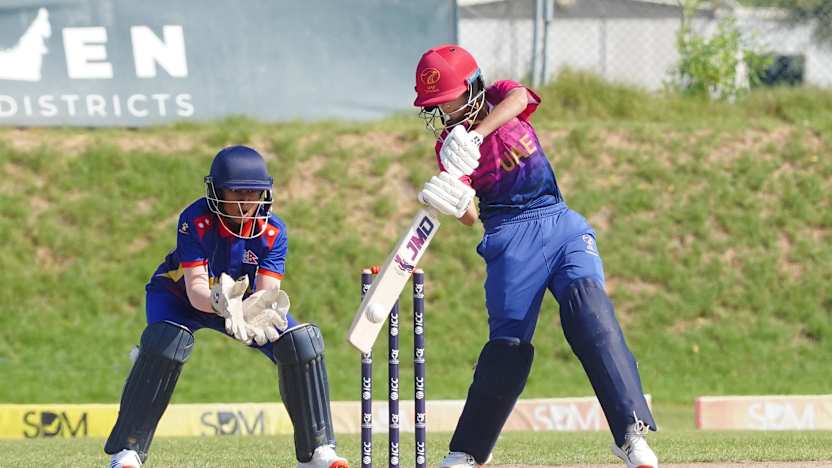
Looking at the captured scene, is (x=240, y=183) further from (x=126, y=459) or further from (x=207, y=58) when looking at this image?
(x=207, y=58)

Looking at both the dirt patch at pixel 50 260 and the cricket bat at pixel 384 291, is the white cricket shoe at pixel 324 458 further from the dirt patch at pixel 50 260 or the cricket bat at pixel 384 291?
the dirt patch at pixel 50 260

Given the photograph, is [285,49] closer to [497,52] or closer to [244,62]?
[244,62]

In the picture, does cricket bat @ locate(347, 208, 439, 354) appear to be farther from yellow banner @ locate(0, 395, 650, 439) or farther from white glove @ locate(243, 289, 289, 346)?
yellow banner @ locate(0, 395, 650, 439)

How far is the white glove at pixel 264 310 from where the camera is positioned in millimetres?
5266

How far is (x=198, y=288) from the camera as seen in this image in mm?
5402

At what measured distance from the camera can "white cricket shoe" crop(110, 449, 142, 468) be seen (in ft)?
17.7

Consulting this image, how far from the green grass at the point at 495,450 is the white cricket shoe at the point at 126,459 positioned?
1.33 m

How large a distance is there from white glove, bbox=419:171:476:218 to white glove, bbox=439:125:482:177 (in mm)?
45

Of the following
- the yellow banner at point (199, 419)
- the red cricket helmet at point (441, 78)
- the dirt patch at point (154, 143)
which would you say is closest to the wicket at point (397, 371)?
the red cricket helmet at point (441, 78)

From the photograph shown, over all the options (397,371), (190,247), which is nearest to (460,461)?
(397,371)

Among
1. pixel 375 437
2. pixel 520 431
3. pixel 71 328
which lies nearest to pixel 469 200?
→ pixel 375 437

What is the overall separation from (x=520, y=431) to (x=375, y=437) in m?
1.46

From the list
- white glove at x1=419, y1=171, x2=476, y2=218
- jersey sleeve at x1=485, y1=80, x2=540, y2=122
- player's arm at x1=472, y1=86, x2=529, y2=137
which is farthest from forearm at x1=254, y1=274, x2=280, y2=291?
jersey sleeve at x1=485, y1=80, x2=540, y2=122

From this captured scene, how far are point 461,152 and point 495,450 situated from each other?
3.23 metres
